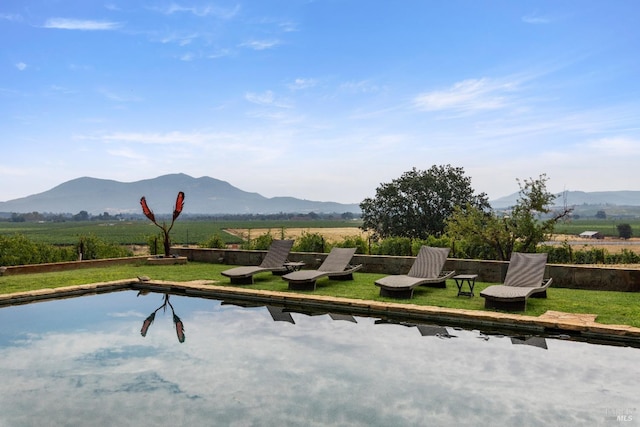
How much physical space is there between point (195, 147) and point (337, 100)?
41.9 feet

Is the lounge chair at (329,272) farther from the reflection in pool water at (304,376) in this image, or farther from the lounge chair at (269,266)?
the reflection in pool water at (304,376)

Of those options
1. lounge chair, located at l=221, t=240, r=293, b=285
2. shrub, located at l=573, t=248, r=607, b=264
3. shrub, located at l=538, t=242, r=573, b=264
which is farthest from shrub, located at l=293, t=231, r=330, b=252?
shrub, located at l=573, t=248, r=607, b=264

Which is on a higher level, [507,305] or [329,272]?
[329,272]

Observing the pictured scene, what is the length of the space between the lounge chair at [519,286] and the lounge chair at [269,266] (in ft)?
16.1

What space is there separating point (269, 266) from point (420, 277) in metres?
3.66

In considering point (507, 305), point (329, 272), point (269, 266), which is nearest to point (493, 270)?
point (507, 305)

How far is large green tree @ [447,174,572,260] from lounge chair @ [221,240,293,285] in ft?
17.8

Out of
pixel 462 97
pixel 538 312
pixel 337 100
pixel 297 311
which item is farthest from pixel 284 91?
pixel 538 312

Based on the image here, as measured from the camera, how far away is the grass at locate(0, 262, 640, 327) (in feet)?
25.6

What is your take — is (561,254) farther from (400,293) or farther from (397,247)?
(400,293)

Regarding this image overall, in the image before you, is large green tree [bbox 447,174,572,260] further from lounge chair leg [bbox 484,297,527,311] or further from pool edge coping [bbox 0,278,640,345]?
pool edge coping [bbox 0,278,640,345]

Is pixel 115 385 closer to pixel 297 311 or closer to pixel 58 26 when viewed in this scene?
pixel 297 311

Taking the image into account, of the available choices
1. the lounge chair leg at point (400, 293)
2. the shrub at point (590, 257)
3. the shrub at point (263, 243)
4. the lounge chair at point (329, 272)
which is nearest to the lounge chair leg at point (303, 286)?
the lounge chair at point (329, 272)

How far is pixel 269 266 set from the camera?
11.6 metres
